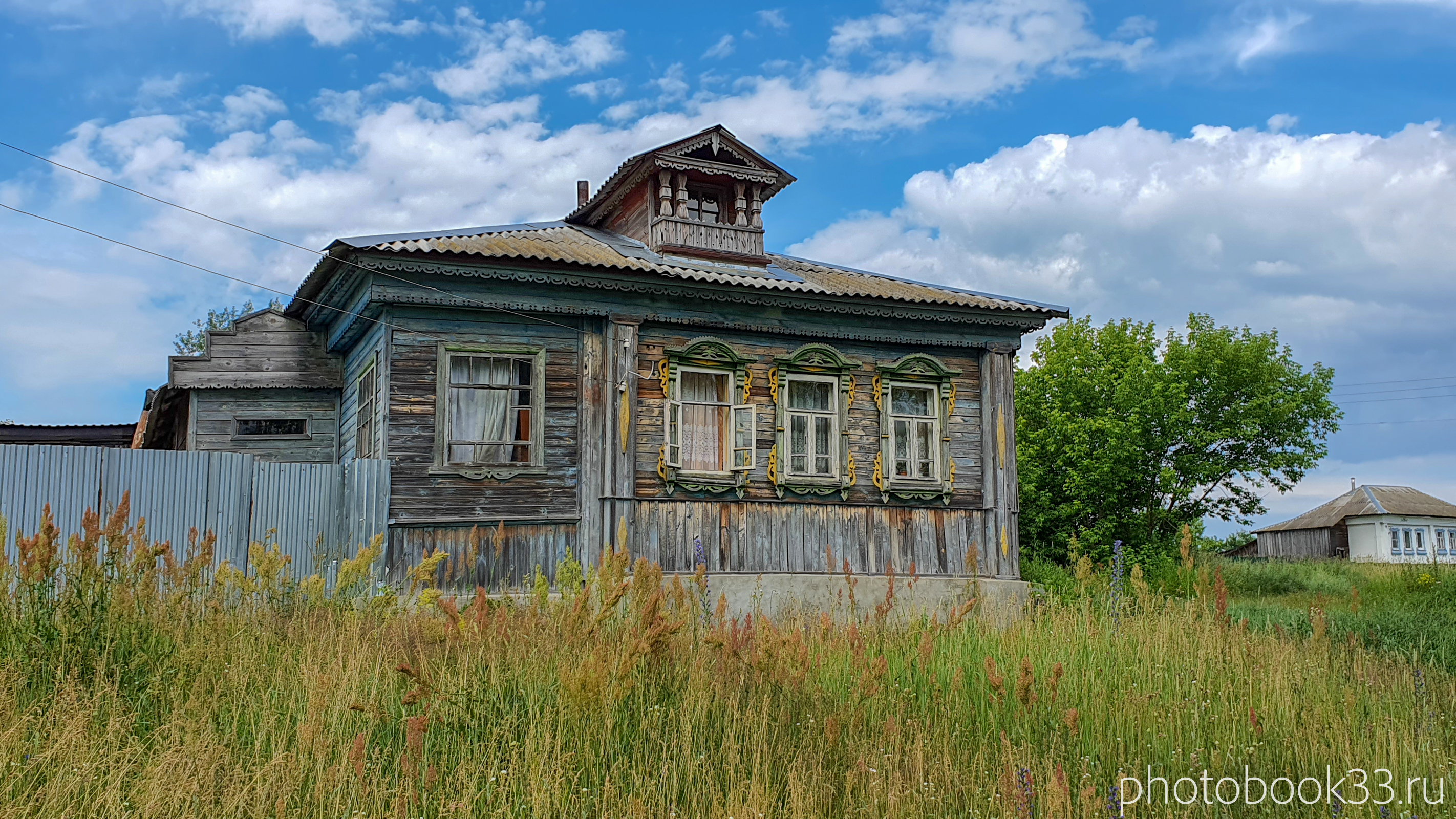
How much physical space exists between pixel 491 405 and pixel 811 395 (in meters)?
4.26

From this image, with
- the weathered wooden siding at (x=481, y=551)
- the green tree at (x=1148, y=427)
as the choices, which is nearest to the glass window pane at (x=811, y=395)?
the weathered wooden siding at (x=481, y=551)

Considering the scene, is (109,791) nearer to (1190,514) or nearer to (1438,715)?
(1438,715)

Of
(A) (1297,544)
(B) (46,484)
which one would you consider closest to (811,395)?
(B) (46,484)

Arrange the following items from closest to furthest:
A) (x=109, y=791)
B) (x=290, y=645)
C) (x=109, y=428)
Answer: (x=109, y=791), (x=290, y=645), (x=109, y=428)

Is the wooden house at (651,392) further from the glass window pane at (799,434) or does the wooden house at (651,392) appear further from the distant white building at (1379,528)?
the distant white building at (1379,528)

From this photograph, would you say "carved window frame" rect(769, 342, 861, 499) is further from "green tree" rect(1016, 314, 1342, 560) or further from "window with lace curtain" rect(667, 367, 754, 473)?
"green tree" rect(1016, 314, 1342, 560)

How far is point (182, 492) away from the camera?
10.8 meters

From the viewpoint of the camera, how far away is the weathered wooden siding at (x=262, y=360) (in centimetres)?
1366

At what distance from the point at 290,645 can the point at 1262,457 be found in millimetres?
31546

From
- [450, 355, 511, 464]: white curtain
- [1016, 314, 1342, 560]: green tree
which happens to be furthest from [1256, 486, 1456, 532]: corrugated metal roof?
[450, 355, 511, 464]: white curtain

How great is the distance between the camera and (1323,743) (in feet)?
18.0

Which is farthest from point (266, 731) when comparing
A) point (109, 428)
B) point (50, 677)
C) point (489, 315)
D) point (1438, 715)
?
point (109, 428)

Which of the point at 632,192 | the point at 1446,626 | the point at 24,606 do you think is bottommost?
the point at 1446,626

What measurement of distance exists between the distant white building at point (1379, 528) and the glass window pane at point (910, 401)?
34.4 meters
